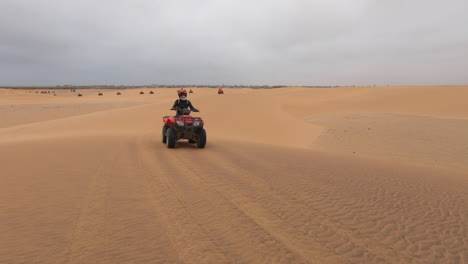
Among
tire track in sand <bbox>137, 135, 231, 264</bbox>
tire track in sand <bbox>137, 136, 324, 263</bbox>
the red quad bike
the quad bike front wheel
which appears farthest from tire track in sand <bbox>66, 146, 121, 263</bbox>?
the red quad bike

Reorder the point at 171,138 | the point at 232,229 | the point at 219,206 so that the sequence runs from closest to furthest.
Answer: the point at 232,229
the point at 219,206
the point at 171,138

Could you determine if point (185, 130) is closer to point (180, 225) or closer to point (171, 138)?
point (171, 138)

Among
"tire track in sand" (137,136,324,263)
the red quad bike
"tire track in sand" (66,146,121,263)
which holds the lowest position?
"tire track in sand" (66,146,121,263)

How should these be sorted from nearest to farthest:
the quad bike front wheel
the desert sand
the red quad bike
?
the desert sand → the quad bike front wheel → the red quad bike

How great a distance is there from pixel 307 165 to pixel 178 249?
16.0 ft

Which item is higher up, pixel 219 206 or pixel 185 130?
pixel 185 130

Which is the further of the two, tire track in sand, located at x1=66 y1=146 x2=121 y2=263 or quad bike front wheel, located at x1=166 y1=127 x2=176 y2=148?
quad bike front wheel, located at x1=166 y1=127 x2=176 y2=148

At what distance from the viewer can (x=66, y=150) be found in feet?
26.9

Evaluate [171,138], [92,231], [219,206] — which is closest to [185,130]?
[171,138]

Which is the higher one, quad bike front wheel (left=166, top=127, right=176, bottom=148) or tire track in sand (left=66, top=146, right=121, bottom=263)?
quad bike front wheel (left=166, top=127, right=176, bottom=148)

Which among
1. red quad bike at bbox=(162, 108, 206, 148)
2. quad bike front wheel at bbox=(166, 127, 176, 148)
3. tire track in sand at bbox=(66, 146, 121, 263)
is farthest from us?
red quad bike at bbox=(162, 108, 206, 148)

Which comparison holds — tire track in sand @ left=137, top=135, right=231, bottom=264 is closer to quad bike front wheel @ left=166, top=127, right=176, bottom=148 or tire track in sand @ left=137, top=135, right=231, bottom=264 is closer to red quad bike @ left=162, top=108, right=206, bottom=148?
quad bike front wheel @ left=166, top=127, right=176, bottom=148

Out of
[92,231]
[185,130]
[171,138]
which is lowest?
[92,231]

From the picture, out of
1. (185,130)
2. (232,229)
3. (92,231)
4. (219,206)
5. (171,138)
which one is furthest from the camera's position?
(185,130)
